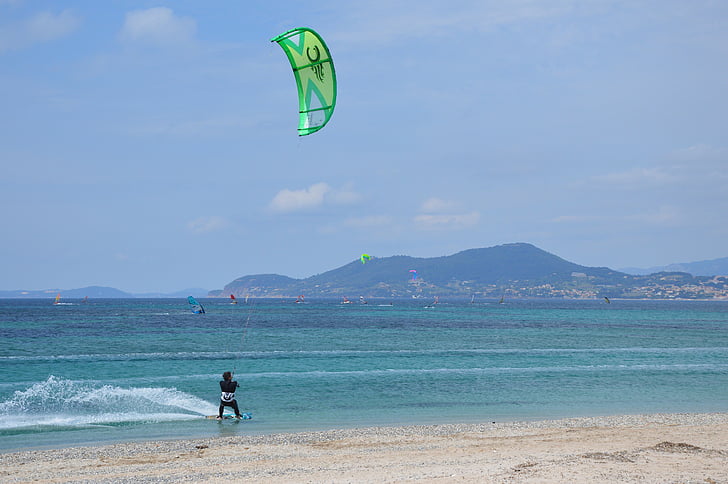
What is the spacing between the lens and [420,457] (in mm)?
11898

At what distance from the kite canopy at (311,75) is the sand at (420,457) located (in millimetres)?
6026

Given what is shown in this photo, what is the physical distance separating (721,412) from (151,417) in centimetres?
1519

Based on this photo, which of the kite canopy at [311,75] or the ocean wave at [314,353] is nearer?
the kite canopy at [311,75]

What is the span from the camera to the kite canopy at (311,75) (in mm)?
11922

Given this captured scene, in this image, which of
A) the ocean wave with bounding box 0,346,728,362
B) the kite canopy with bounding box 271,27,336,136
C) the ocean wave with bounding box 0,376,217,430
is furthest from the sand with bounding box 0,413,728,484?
the ocean wave with bounding box 0,346,728,362

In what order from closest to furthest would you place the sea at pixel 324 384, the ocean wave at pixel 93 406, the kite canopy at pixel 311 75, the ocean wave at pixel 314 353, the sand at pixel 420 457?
the sand at pixel 420 457 → the kite canopy at pixel 311 75 → the sea at pixel 324 384 → the ocean wave at pixel 93 406 → the ocean wave at pixel 314 353

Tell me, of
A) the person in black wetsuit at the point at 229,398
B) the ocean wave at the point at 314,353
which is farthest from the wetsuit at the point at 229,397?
the ocean wave at the point at 314,353

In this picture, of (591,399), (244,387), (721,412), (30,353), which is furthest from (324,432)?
(30,353)

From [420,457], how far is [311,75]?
712cm

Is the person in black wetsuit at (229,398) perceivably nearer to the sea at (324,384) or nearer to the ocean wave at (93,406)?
the sea at (324,384)

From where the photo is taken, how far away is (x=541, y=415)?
58.3 ft

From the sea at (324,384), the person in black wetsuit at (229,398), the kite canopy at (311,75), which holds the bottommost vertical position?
the sea at (324,384)

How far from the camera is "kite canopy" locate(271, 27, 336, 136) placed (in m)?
11.9

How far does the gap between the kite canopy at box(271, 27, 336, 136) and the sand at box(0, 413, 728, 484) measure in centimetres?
603
